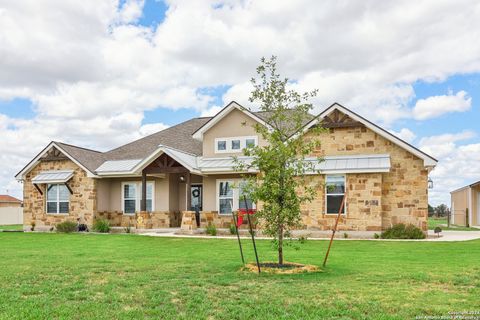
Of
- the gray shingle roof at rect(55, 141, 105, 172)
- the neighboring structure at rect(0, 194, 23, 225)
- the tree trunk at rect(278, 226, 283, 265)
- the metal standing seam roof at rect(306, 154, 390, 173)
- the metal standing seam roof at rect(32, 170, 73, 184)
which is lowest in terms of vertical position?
the neighboring structure at rect(0, 194, 23, 225)

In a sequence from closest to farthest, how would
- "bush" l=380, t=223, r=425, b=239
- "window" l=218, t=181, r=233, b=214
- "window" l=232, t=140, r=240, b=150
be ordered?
"bush" l=380, t=223, r=425, b=239
"window" l=218, t=181, r=233, b=214
"window" l=232, t=140, r=240, b=150

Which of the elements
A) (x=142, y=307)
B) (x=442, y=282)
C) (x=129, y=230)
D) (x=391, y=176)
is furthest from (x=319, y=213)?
(x=142, y=307)

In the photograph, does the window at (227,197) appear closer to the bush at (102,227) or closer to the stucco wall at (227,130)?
the stucco wall at (227,130)

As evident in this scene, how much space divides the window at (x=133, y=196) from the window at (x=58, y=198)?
11.0 ft

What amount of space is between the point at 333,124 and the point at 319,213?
4259 millimetres

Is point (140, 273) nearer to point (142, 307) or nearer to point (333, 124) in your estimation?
point (142, 307)

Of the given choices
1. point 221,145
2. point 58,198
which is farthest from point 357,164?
point 58,198

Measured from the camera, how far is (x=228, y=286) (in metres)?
9.38

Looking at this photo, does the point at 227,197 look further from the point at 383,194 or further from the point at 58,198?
the point at 58,198

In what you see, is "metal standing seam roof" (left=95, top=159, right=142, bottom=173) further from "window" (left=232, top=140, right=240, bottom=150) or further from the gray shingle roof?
"window" (left=232, top=140, right=240, bottom=150)

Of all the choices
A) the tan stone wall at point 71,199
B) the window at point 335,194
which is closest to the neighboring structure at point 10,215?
the tan stone wall at point 71,199

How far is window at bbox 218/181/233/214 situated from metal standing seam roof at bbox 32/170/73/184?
29.5ft

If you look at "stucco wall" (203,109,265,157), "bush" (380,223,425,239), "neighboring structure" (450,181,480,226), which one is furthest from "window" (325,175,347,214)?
"neighboring structure" (450,181,480,226)

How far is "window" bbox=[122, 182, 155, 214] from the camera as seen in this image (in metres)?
27.9
